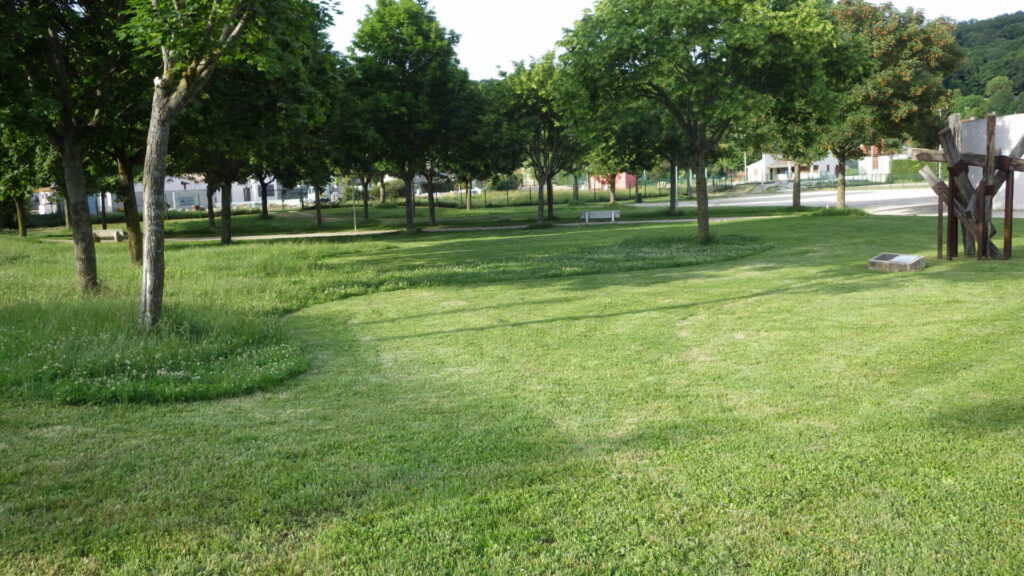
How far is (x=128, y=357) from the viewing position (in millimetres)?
7672

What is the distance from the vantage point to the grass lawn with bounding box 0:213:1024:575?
368 centimetres

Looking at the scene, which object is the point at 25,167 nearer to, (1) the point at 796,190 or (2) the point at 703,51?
(2) the point at 703,51

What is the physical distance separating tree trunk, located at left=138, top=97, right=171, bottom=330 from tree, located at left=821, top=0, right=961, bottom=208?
2753 centimetres

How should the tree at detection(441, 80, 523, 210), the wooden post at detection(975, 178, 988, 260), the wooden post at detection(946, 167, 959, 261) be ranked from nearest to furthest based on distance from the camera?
the wooden post at detection(975, 178, 988, 260), the wooden post at detection(946, 167, 959, 261), the tree at detection(441, 80, 523, 210)

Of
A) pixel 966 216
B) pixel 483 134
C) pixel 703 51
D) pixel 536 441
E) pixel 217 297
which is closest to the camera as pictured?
pixel 536 441

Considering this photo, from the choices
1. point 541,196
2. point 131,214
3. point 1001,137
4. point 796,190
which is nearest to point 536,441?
point 131,214

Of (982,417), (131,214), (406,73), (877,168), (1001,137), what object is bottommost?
(982,417)

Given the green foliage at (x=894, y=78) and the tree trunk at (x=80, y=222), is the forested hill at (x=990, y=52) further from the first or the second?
the tree trunk at (x=80, y=222)

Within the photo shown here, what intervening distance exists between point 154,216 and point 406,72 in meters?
24.4

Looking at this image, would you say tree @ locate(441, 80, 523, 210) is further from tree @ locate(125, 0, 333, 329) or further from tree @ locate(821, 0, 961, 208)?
tree @ locate(125, 0, 333, 329)

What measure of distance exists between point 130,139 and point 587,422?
14.6 m

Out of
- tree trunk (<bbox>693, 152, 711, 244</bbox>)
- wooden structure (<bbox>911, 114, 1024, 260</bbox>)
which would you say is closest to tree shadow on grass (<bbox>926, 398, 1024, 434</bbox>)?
wooden structure (<bbox>911, 114, 1024, 260</bbox>)

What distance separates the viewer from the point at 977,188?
1503 cm

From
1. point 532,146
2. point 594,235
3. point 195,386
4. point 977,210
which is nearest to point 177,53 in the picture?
point 195,386
